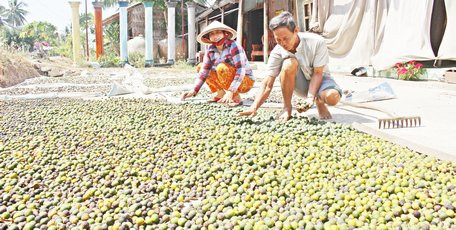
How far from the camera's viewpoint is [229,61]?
4.40 meters

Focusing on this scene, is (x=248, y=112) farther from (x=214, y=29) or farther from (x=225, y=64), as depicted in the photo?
(x=214, y=29)

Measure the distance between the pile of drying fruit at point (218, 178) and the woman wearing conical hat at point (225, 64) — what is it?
2.68 ft

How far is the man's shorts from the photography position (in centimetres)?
353

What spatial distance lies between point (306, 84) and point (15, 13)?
6414 centimetres

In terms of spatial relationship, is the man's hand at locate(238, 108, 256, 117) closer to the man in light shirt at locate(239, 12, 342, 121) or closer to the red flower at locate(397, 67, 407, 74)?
the man in light shirt at locate(239, 12, 342, 121)

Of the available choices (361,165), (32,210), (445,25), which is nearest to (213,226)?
(32,210)

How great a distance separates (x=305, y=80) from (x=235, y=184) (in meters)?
1.88

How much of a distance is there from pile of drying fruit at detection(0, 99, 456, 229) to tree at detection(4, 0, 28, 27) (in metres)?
63.0

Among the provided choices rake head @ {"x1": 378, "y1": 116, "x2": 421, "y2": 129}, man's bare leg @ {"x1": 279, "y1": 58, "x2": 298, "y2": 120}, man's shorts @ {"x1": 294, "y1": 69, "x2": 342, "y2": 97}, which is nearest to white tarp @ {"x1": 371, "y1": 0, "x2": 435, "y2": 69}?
rake head @ {"x1": 378, "y1": 116, "x2": 421, "y2": 129}

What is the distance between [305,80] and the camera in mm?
3734

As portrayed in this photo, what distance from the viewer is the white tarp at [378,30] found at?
674 centimetres

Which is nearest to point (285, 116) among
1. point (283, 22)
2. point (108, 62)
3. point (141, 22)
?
point (283, 22)

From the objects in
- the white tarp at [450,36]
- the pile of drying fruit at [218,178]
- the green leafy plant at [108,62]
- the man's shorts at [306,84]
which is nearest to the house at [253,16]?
the white tarp at [450,36]

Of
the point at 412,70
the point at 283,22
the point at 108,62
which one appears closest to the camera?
the point at 283,22
